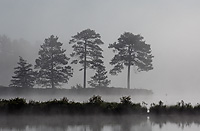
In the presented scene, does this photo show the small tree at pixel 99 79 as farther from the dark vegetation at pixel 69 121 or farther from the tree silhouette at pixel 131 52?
the dark vegetation at pixel 69 121

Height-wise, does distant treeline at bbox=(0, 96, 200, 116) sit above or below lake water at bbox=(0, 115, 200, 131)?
above

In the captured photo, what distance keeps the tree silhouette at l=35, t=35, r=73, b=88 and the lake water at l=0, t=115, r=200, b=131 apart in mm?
30537

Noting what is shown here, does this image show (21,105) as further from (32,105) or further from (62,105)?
(62,105)

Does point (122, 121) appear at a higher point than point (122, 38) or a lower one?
lower

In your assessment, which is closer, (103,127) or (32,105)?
(103,127)

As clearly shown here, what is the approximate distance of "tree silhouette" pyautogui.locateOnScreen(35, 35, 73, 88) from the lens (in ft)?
174

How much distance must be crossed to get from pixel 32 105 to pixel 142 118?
7.03 meters

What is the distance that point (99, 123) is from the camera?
20703 mm

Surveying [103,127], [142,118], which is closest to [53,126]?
[103,127]

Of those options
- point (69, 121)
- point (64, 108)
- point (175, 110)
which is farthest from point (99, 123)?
point (175, 110)

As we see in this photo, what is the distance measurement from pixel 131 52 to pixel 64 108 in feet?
111

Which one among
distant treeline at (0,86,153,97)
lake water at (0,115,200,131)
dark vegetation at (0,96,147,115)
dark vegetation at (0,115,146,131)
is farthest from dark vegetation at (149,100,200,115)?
distant treeline at (0,86,153,97)

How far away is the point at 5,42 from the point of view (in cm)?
7481

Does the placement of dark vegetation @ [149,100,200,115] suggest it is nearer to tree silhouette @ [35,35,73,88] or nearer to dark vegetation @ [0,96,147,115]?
dark vegetation @ [0,96,147,115]
